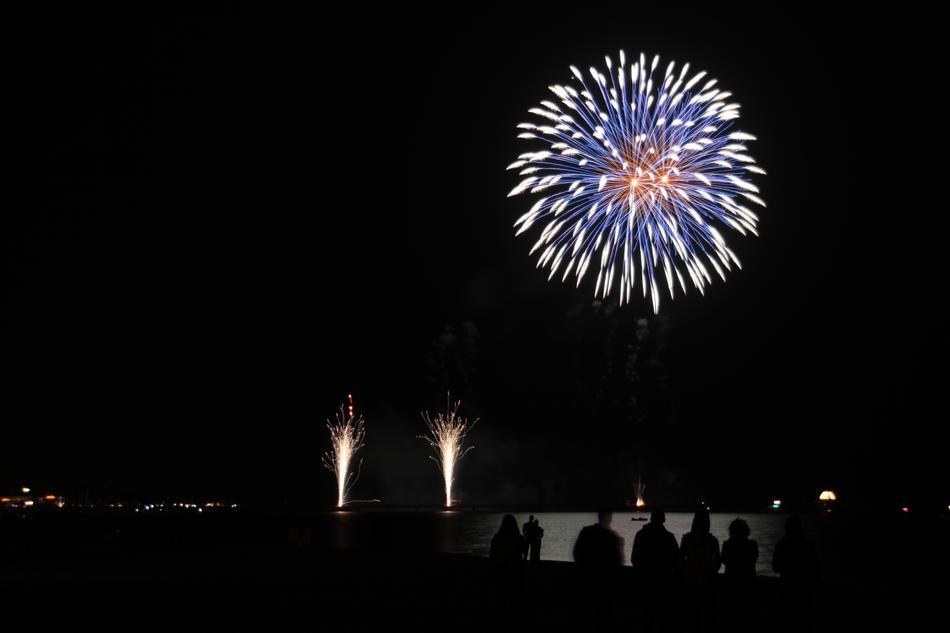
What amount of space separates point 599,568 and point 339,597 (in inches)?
311

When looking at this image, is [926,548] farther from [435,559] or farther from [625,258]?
[435,559]

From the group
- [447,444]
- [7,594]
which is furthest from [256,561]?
[447,444]

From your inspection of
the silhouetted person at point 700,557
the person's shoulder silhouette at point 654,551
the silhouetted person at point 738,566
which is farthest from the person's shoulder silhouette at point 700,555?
the person's shoulder silhouette at point 654,551

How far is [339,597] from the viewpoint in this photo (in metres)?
18.0

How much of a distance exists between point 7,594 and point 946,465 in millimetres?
169510

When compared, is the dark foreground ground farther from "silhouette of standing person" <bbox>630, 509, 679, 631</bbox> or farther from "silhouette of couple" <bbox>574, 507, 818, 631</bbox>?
"silhouette of standing person" <bbox>630, 509, 679, 631</bbox>

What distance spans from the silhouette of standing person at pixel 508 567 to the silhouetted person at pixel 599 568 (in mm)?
1502

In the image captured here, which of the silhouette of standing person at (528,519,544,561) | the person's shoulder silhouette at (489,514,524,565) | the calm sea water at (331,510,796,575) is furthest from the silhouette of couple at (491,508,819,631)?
the calm sea water at (331,510,796,575)

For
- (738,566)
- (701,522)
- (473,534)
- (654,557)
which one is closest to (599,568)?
(654,557)

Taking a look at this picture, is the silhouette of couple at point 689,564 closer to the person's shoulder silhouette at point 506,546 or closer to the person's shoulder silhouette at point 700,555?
the person's shoulder silhouette at point 700,555

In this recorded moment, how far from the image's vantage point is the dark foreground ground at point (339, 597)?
48.3 ft

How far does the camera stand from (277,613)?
613 inches

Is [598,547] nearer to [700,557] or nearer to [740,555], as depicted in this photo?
[700,557]

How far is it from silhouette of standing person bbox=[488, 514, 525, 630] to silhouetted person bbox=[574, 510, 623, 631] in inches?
59.1
